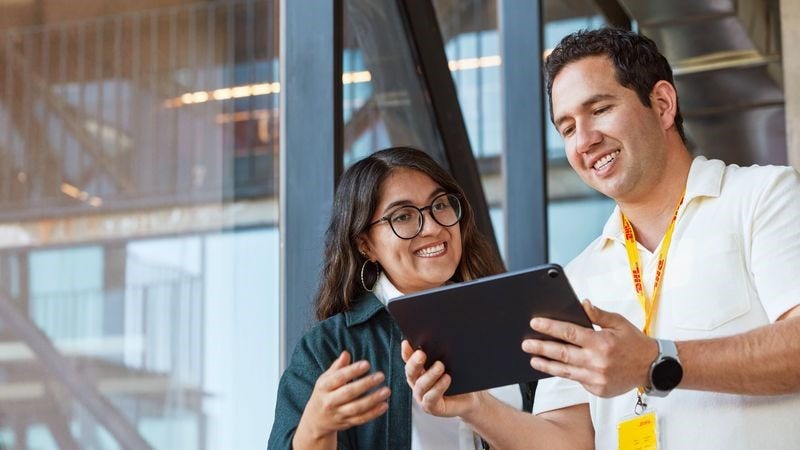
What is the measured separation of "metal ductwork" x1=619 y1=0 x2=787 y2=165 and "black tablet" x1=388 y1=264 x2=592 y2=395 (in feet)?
14.2

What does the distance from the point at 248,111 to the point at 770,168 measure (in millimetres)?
1473

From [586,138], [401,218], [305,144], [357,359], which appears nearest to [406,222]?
[401,218]

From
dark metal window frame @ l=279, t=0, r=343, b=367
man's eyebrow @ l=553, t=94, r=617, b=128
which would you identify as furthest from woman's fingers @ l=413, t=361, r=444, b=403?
dark metal window frame @ l=279, t=0, r=343, b=367

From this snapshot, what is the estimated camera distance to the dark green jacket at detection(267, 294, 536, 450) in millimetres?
2428

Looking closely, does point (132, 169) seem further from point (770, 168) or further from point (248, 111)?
point (770, 168)

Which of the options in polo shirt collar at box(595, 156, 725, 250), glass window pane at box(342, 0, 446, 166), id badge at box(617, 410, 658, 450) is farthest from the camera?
glass window pane at box(342, 0, 446, 166)

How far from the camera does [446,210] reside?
272 cm

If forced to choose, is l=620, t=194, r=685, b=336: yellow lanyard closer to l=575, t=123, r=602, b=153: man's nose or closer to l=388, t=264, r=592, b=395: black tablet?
l=575, t=123, r=602, b=153: man's nose

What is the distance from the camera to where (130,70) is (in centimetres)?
289

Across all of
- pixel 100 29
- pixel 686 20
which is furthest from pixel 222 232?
pixel 686 20

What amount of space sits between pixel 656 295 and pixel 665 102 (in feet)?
1.58

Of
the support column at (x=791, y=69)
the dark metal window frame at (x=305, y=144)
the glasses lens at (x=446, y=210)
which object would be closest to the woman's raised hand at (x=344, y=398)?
the glasses lens at (x=446, y=210)

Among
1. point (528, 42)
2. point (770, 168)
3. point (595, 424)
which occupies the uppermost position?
point (528, 42)

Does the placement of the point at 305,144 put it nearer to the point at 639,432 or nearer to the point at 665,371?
the point at 639,432
